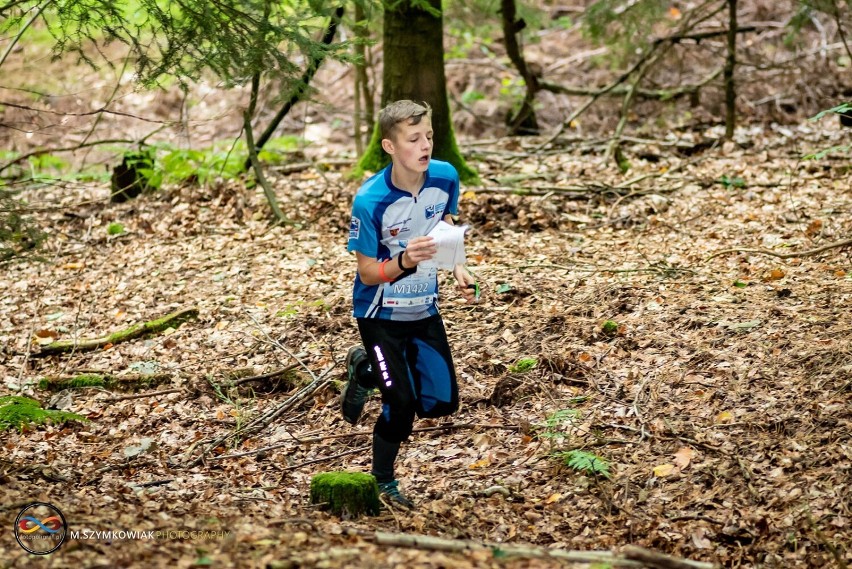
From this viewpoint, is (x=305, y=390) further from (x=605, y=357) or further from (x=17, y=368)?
(x=17, y=368)

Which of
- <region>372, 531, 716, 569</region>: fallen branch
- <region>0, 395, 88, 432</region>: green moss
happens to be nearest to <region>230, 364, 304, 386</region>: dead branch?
<region>0, 395, 88, 432</region>: green moss

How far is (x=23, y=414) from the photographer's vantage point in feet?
19.0

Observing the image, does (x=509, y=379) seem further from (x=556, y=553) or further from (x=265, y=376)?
(x=556, y=553)

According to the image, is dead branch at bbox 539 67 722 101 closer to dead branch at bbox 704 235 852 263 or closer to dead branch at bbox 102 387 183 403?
dead branch at bbox 704 235 852 263

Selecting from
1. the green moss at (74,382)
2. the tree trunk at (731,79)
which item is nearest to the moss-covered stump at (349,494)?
the green moss at (74,382)

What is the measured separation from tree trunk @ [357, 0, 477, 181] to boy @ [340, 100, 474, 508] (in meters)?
5.26

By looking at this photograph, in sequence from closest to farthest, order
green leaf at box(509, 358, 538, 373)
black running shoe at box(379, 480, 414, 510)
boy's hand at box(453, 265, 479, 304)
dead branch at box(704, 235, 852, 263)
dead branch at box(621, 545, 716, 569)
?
dead branch at box(621, 545, 716, 569)
boy's hand at box(453, 265, 479, 304)
black running shoe at box(379, 480, 414, 510)
green leaf at box(509, 358, 538, 373)
dead branch at box(704, 235, 852, 263)

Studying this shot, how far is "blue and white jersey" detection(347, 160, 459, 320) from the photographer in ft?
15.0

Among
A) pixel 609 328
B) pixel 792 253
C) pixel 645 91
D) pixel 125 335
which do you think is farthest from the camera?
pixel 645 91

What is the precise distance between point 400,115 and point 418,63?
5.54 metres

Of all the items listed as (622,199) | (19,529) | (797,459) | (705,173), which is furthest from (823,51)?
(19,529)

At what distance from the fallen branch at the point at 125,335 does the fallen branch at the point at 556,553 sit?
4424mm

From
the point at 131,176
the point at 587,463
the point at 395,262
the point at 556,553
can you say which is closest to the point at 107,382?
the point at 395,262

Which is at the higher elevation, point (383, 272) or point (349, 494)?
point (383, 272)
